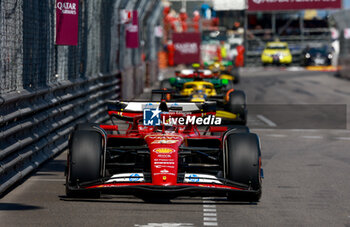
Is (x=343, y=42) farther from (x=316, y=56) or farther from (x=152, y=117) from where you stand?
(x=152, y=117)

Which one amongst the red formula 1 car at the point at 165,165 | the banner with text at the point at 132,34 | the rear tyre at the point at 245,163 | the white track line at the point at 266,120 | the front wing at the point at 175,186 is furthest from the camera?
the banner with text at the point at 132,34

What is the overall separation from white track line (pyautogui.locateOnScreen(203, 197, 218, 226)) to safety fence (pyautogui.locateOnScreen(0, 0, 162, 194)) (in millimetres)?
2063

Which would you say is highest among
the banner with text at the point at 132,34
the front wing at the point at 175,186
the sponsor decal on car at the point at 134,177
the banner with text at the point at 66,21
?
the banner with text at the point at 66,21

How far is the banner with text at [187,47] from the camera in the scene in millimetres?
53312

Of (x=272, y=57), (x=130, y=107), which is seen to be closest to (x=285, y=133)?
(x=130, y=107)

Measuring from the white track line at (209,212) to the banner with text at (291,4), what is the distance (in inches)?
2027

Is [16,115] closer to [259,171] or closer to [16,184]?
[16,184]

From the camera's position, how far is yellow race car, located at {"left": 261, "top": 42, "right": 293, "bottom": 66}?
57.8m

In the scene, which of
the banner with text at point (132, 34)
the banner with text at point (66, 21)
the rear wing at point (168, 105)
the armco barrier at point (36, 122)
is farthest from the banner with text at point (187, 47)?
the rear wing at point (168, 105)

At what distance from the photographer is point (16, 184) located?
9.96 m

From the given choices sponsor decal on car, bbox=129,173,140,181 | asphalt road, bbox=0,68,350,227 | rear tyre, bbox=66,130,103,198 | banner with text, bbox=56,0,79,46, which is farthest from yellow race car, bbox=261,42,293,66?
sponsor decal on car, bbox=129,173,140,181

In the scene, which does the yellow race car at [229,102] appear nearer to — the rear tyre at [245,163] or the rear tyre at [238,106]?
the rear tyre at [238,106]

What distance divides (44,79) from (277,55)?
45954mm

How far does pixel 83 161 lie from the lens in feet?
28.1
